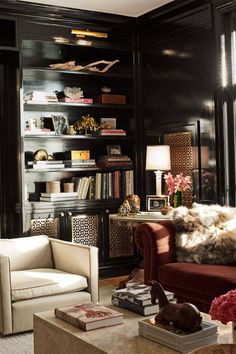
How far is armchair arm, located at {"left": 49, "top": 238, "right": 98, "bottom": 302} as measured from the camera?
4012 millimetres

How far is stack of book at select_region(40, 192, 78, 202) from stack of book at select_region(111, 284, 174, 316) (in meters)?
2.50

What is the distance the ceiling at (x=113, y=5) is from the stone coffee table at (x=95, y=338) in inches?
135

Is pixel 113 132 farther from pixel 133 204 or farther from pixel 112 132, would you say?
pixel 133 204

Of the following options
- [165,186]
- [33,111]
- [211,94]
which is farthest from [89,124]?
[211,94]

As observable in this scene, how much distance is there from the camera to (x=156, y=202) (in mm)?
5332

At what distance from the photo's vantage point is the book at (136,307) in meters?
2.84

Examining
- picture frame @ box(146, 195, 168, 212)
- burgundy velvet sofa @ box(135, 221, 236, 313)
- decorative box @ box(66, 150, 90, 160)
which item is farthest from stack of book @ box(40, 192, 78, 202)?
burgundy velvet sofa @ box(135, 221, 236, 313)

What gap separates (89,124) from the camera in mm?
5812

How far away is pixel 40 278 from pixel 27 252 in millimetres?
461

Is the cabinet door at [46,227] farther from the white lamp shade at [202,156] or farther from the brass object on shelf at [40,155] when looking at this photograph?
the white lamp shade at [202,156]

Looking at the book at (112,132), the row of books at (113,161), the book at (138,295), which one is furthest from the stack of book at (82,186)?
the book at (138,295)

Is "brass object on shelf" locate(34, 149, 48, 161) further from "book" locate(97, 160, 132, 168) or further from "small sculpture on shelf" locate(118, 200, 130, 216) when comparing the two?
"small sculpture on shelf" locate(118, 200, 130, 216)

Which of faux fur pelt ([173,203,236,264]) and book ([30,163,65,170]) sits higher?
book ([30,163,65,170])

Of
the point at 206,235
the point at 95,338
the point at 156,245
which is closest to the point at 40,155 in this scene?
the point at 156,245
